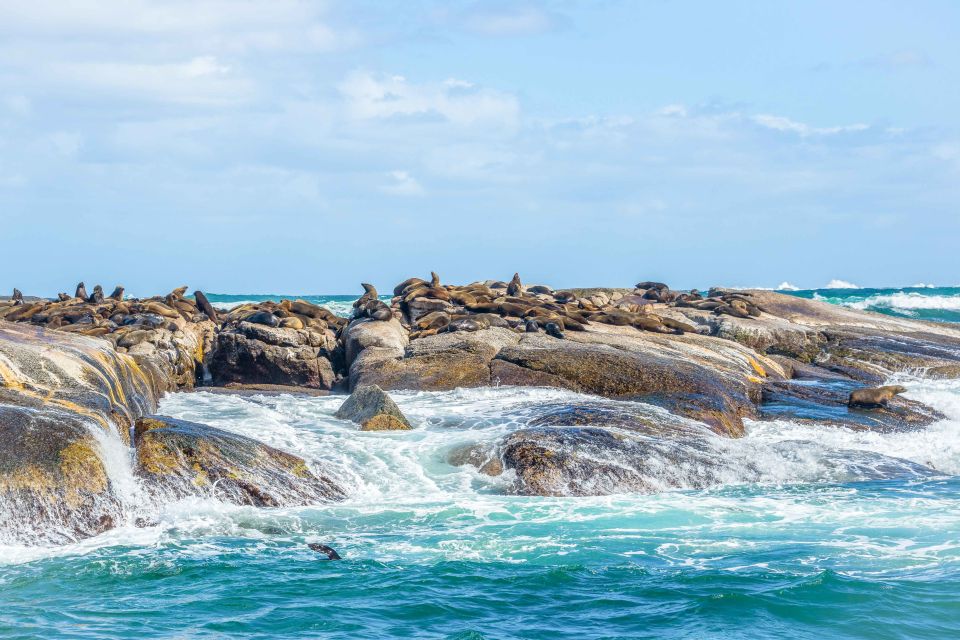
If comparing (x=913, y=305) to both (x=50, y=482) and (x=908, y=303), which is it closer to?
(x=908, y=303)

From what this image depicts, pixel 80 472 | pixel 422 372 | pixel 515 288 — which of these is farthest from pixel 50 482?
pixel 515 288

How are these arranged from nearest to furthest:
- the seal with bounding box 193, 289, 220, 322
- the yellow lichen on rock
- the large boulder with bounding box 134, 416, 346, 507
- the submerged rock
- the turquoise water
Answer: the yellow lichen on rock
the large boulder with bounding box 134, 416, 346, 507
the submerged rock
the seal with bounding box 193, 289, 220, 322
the turquoise water

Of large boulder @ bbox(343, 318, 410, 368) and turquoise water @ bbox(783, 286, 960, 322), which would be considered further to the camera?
turquoise water @ bbox(783, 286, 960, 322)

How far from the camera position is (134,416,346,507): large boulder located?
40.7 feet

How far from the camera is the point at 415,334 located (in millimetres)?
25922

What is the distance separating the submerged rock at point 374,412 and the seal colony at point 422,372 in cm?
4

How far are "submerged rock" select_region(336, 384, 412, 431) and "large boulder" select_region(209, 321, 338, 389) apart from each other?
21.9 feet

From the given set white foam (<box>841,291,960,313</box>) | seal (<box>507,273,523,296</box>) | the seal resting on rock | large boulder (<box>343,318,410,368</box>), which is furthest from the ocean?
white foam (<box>841,291,960,313</box>)

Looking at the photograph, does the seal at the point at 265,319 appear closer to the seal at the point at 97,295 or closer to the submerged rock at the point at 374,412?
the submerged rock at the point at 374,412

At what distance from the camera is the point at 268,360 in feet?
81.3

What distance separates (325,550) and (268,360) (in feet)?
47.7

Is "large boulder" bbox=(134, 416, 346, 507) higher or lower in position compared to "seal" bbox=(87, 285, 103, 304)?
lower

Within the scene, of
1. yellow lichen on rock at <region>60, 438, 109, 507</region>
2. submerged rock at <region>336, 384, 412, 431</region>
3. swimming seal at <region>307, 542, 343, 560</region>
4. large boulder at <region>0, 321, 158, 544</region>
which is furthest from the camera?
submerged rock at <region>336, 384, 412, 431</region>

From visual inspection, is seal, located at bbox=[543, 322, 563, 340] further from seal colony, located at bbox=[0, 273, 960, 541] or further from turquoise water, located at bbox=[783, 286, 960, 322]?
turquoise water, located at bbox=[783, 286, 960, 322]
